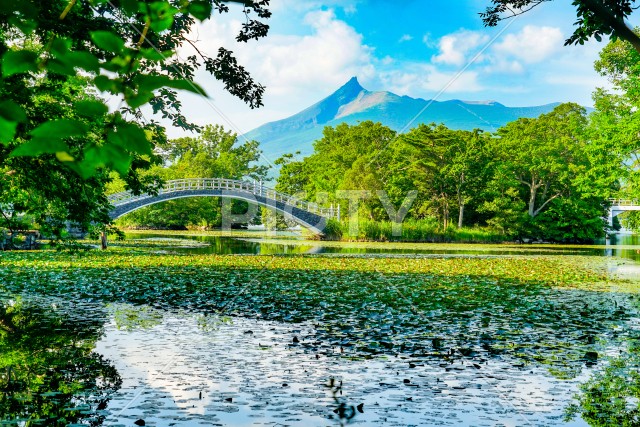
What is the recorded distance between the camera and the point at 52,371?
18.6 ft

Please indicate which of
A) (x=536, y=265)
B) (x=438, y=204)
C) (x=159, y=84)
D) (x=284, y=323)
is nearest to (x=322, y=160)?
(x=438, y=204)

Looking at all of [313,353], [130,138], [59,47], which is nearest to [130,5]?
[59,47]

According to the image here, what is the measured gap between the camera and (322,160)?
5731 cm

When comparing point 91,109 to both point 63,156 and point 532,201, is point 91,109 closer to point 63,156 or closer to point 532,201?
point 63,156

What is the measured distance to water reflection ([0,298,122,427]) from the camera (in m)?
4.48

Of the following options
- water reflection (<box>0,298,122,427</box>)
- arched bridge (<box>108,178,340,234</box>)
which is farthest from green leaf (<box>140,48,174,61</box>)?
arched bridge (<box>108,178,340,234</box>)

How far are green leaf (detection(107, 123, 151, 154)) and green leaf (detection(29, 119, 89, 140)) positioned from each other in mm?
102

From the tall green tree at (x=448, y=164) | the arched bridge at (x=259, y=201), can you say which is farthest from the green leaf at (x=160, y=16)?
the tall green tree at (x=448, y=164)

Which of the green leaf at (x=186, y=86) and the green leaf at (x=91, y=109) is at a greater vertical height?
the green leaf at (x=186, y=86)

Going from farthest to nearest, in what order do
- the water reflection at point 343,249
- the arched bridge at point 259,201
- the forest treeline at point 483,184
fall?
the forest treeline at point 483,184 < the arched bridge at point 259,201 < the water reflection at point 343,249

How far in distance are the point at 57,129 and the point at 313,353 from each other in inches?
228

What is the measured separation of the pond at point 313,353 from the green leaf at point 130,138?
3.61 metres

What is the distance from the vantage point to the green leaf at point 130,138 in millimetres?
1200

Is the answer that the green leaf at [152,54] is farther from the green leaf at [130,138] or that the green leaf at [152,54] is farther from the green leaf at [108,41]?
the green leaf at [130,138]
